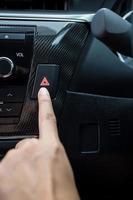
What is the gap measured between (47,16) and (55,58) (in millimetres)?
152

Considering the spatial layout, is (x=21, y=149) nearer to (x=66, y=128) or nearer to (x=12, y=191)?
(x=12, y=191)

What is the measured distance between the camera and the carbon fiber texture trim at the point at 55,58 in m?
1.87

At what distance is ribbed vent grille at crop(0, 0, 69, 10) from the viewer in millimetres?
2050

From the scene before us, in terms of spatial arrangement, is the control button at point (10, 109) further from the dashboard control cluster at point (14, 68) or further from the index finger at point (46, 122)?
the index finger at point (46, 122)

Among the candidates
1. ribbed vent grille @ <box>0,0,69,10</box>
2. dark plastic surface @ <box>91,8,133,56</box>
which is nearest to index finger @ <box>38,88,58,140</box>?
dark plastic surface @ <box>91,8,133,56</box>

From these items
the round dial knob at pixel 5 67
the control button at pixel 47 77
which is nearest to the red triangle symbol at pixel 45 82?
the control button at pixel 47 77

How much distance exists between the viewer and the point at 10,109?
1874 millimetres

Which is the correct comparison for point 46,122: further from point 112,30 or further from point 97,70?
point 97,70

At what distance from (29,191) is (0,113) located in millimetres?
906

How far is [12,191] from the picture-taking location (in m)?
0.98

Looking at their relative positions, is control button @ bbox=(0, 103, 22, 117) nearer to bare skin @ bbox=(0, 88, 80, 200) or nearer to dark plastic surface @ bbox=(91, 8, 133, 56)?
dark plastic surface @ bbox=(91, 8, 133, 56)

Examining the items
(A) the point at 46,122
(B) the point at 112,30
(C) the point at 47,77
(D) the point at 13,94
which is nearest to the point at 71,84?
(C) the point at 47,77

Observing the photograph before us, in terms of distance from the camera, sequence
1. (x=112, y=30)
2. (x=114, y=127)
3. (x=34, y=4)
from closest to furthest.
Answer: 1. (x=112, y=30)
2. (x=114, y=127)
3. (x=34, y=4)

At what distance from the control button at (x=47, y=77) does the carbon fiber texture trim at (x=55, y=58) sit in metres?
0.01
